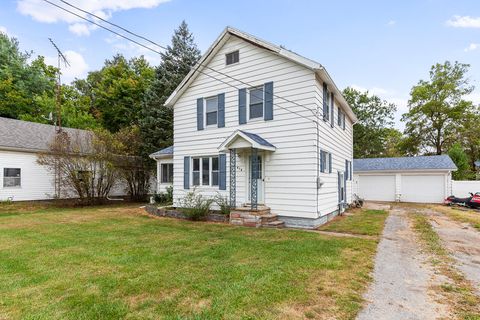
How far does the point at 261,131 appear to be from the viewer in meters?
10.4

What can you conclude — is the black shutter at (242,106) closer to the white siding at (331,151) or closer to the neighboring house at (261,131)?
the neighboring house at (261,131)

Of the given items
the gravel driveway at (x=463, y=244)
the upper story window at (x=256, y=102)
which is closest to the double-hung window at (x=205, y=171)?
the upper story window at (x=256, y=102)

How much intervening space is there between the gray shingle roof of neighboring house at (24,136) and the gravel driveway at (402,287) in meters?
19.2

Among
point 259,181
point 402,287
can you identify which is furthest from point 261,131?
point 402,287

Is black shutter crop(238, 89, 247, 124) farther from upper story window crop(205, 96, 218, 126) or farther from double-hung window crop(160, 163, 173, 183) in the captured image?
double-hung window crop(160, 163, 173, 183)

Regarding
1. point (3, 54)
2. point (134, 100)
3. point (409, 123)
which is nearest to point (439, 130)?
point (409, 123)

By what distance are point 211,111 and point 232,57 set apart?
244 cm

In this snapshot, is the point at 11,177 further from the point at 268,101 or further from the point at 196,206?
the point at 268,101

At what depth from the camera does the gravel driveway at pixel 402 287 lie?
11.2ft

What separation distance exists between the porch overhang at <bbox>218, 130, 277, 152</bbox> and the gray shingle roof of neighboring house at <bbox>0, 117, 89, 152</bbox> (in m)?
13.6

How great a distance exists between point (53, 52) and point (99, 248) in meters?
15.8

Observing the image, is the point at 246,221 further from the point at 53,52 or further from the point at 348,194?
the point at 53,52

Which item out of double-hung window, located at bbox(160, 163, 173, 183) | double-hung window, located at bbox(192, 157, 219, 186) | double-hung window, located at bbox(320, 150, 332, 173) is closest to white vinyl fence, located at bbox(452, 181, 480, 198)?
double-hung window, located at bbox(320, 150, 332, 173)

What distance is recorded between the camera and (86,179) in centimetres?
1562
